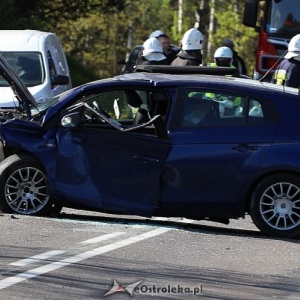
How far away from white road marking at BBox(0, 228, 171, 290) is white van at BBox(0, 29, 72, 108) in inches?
236

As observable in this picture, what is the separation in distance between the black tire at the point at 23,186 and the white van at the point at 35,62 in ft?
16.3

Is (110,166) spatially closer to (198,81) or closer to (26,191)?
(26,191)

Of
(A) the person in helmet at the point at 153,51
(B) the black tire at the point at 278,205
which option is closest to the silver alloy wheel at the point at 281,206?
(B) the black tire at the point at 278,205

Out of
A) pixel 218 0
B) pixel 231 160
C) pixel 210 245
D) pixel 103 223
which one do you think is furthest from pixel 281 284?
pixel 218 0

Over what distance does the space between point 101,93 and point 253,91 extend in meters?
1.51

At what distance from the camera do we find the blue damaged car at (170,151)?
A: 1095 cm

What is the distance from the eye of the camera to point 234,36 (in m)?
A: 50.6

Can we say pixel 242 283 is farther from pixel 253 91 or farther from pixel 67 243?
pixel 253 91

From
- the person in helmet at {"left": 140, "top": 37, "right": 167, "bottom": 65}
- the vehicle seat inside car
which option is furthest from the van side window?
the vehicle seat inside car

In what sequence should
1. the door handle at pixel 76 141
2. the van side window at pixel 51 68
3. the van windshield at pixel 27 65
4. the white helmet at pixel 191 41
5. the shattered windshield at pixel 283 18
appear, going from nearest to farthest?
the door handle at pixel 76 141
the white helmet at pixel 191 41
the van windshield at pixel 27 65
the van side window at pixel 51 68
the shattered windshield at pixel 283 18

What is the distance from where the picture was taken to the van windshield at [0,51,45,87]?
56.1ft

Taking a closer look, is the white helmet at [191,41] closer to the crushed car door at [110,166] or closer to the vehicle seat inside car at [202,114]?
the vehicle seat inside car at [202,114]

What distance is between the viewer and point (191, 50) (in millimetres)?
16688

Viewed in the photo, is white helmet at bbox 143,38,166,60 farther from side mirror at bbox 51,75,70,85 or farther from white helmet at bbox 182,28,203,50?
side mirror at bbox 51,75,70,85
